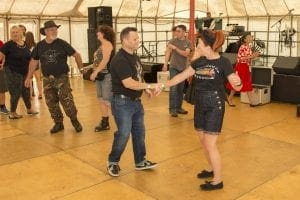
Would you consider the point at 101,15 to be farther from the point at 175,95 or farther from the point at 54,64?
the point at 54,64

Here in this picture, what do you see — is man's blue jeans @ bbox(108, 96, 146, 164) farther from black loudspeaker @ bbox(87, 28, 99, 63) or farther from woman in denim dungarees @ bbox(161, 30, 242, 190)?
black loudspeaker @ bbox(87, 28, 99, 63)

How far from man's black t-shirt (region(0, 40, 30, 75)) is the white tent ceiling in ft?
17.7

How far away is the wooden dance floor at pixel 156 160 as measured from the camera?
355 centimetres

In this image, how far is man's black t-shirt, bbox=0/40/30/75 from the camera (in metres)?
6.27

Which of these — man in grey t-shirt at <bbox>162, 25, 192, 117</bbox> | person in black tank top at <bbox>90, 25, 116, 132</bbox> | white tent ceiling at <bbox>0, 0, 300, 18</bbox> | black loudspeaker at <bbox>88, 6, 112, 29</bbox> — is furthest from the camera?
white tent ceiling at <bbox>0, 0, 300, 18</bbox>

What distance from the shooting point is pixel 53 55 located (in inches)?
205

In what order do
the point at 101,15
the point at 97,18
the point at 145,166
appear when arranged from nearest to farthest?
the point at 145,166 → the point at 101,15 → the point at 97,18

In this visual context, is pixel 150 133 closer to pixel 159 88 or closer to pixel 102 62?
pixel 102 62

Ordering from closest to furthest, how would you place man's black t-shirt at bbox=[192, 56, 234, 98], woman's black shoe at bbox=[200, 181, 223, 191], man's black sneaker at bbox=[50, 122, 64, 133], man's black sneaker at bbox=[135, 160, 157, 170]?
1. man's black t-shirt at bbox=[192, 56, 234, 98]
2. woman's black shoe at bbox=[200, 181, 223, 191]
3. man's black sneaker at bbox=[135, 160, 157, 170]
4. man's black sneaker at bbox=[50, 122, 64, 133]

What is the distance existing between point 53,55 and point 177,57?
2.07 meters

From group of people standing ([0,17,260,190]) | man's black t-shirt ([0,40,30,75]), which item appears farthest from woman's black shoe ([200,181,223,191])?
man's black t-shirt ([0,40,30,75])

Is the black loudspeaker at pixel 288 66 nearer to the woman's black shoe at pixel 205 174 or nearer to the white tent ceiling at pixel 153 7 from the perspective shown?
the woman's black shoe at pixel 205 174

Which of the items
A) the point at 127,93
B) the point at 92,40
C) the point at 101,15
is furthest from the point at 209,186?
the point at 92,40

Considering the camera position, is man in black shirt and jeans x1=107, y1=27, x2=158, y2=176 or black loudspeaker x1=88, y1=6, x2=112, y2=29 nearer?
man in black shirt and jeans x1=107, y1=27, x2=158, y2=176
